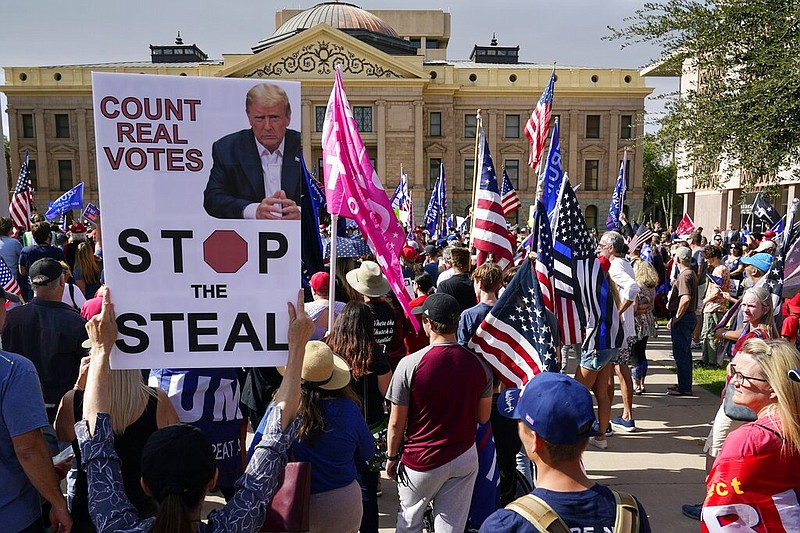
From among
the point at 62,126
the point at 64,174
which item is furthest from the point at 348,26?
the point at 64,174

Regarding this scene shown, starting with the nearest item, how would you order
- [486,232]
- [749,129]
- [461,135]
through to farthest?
[486,232] < [749,129] < [461,135]

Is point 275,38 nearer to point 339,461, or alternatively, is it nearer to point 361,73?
point 361,73

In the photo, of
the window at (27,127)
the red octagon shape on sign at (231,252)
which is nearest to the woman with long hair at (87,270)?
Answer: the red octagon shape on sign at (231,252)

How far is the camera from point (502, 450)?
4711mm

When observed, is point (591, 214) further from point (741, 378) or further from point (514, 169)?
point (741, 378)

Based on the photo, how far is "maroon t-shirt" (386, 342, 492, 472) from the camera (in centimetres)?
372

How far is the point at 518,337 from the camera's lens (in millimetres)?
4246

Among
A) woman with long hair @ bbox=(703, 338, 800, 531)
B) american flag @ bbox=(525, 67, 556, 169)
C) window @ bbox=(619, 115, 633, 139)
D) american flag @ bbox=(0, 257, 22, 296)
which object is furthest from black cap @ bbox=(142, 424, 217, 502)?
window @ bbox=(619, 115, 633, 139)

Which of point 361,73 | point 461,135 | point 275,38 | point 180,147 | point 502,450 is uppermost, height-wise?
point 275,38

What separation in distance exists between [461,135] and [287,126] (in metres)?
52.8

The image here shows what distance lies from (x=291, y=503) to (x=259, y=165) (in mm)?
1359

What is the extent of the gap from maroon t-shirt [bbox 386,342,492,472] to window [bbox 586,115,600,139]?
54.3 meters

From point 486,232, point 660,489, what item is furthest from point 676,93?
point 660,489

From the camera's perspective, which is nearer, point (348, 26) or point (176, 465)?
point (176, 465)
